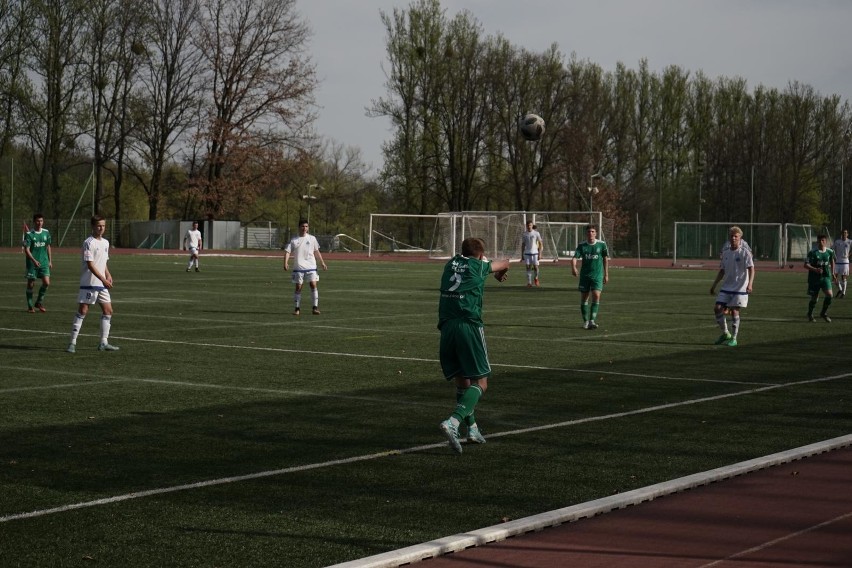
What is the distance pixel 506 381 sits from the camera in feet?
48.2

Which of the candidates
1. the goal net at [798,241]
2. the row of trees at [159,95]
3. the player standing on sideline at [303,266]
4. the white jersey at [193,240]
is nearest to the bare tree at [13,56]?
the row of trees at [159,95]

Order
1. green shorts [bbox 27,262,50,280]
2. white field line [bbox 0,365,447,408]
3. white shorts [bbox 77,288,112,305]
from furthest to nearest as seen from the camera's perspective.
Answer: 1. green shorts [bbox 27,262,50,280]
2. white shorts [bbox 77,288,112,305]
3. white field line [bbox 0,365,447,408]

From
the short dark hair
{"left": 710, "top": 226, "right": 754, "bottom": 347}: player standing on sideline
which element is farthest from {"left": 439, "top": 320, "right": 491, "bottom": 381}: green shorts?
{"left": 710, "top": 226, "right": 754, "bottom": 347}: player standing on sideline

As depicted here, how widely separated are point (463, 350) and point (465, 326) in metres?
0.20

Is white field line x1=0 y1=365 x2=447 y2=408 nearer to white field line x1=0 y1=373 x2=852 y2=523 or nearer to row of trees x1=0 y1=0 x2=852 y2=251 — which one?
white field line x1=0 y1=373 x2=852 y2=523

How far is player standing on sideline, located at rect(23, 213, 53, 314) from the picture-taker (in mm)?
25781

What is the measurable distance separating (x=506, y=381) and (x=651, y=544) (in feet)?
25.6

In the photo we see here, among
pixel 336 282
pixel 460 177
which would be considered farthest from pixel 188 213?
pixel 336 282

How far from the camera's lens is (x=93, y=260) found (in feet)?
57.6

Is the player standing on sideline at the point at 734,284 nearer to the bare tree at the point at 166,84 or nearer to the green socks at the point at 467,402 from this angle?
the green socks at the point at 467,402

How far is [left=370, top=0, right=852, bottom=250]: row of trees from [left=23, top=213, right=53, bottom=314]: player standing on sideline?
2389 inches

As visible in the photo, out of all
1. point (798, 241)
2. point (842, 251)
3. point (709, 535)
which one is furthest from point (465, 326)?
point (798, 241)

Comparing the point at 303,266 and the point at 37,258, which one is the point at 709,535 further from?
the point at 37,258

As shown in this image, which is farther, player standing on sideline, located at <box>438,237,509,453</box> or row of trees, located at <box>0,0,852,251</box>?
row of trees, located at <box>0,0,852,251</box>
